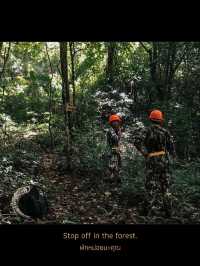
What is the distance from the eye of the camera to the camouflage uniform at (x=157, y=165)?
606cm

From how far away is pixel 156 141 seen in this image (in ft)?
19.8

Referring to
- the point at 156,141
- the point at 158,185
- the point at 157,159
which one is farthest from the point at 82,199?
the point at 156,141

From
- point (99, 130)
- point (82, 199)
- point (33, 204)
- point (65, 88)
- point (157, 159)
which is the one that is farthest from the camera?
point (99, 130)

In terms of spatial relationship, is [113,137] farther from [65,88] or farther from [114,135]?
[65,88]

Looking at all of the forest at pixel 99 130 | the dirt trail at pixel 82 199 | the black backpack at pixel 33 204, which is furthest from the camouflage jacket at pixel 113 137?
the black backpack at pixel 33 204

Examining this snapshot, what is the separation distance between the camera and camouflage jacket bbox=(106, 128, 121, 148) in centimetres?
784

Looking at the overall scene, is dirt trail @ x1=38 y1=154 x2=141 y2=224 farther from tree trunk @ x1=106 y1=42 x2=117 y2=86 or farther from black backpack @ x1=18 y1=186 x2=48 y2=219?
tree trunk @ x1=106 y1=42 x2=117 y2=86

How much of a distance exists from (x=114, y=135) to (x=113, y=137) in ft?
0.15

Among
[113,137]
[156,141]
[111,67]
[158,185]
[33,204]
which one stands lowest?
[33,204]

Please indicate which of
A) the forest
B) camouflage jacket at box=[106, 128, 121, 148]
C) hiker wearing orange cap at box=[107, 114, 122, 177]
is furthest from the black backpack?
camouflage jacket at box=[106, 128, 121, 148]

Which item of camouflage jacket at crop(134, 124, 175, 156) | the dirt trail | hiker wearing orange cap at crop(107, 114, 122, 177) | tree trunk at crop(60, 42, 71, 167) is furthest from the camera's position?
hiker wearing orange cap at crop(107, 114, 122, 177)

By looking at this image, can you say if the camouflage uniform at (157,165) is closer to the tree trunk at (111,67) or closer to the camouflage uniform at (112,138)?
the camouflage uniform at (112,138)
